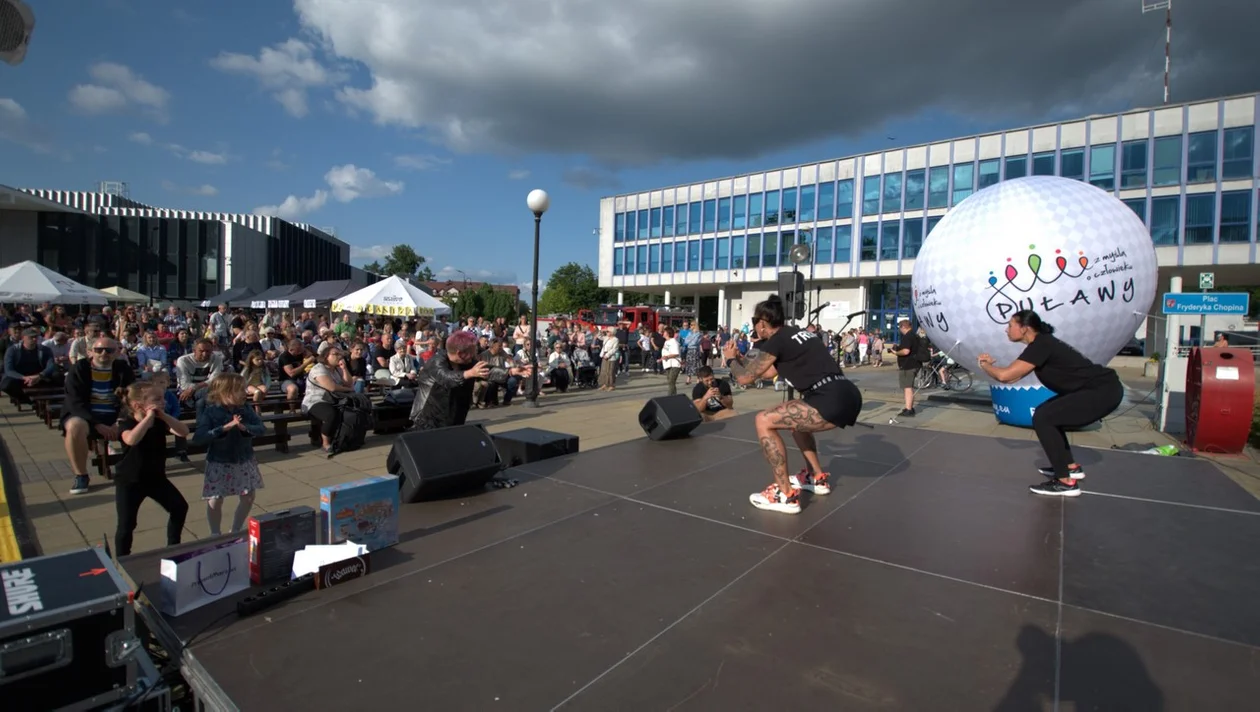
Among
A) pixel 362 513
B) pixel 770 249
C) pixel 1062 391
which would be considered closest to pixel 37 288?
pixel 362 513

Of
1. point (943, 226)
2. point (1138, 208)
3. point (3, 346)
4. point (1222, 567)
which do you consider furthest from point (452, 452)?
point (1138, 208)

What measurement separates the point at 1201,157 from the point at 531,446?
136ft

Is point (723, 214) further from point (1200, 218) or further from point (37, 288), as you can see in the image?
point (37, 288)

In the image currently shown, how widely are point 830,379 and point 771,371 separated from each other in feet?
1.64

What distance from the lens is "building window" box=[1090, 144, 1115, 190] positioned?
34312 mm

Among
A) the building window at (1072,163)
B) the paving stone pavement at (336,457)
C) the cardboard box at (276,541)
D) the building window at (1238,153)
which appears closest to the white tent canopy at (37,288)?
the paving stone pavement at (336,457)

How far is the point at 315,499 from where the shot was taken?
6.20 metres

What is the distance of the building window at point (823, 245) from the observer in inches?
1709

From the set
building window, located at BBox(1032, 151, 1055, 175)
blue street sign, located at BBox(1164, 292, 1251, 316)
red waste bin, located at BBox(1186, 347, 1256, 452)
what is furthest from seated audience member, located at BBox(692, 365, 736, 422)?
building window, located at BBox(1032, 151, 1055, 175)

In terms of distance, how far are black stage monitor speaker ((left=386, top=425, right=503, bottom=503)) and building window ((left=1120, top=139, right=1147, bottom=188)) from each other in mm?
41528

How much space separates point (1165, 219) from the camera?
33500mm

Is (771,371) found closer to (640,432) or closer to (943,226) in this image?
(640,432)

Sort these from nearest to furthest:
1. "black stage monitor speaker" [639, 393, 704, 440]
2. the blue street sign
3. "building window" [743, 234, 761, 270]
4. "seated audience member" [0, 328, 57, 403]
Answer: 1. "black stage monitor speaker" [639, 393, 704, 440]
2. the blue street sign
3. "seated audience member" [0, 328, 57, 403]
4. "building window" [743, 234, 761, 270]

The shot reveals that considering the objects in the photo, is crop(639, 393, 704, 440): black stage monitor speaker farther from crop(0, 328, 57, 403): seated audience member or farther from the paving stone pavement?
crop(0, 328, 57, 403): seated audience member
